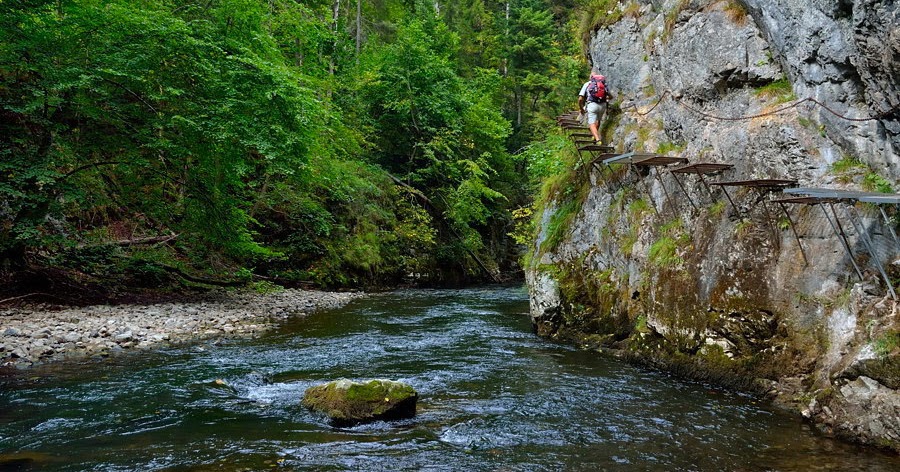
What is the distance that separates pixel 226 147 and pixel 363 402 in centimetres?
907

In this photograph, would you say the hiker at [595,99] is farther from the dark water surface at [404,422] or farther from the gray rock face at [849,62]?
the dark water surface at [404,422]

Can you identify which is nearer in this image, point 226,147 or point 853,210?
point 853,210

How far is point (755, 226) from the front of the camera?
7602 millimetres

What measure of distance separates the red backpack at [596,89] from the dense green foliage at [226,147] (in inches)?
268

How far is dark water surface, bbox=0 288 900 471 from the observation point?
4.93m

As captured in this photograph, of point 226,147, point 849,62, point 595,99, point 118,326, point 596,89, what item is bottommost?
point 118,326

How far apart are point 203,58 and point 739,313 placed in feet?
39.3

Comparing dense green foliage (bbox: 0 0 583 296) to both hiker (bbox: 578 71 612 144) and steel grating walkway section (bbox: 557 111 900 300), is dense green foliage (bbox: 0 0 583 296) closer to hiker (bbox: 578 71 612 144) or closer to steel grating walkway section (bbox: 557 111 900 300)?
hiker (bbox: 578 71 612 144)

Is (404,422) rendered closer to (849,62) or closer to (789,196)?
(789,196)

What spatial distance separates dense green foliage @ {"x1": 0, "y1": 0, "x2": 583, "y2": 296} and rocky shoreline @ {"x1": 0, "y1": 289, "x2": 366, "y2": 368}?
1585 mm

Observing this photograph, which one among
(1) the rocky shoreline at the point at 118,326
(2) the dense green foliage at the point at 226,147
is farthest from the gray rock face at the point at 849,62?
(1) the rocky shoreline at the point at 118,326

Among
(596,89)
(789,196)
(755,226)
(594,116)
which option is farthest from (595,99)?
(789,196)

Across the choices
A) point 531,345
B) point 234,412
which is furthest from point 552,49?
point 234,412

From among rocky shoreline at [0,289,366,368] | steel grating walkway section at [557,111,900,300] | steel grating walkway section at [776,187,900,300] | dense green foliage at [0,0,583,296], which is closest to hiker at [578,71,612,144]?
steel grating walkway section at [557,111,900,300]
